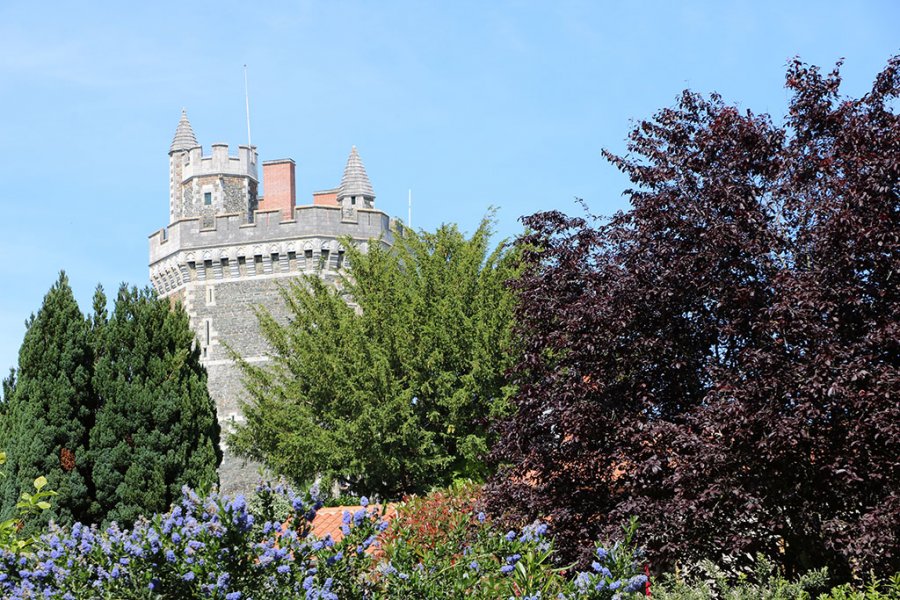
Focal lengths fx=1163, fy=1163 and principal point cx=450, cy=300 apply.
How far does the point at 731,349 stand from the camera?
13375 millimetres

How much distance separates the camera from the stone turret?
43.5 m

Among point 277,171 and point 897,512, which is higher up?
point 277,171

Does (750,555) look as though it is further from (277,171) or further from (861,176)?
(277,171)

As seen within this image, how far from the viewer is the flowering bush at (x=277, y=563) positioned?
→ 311 inches

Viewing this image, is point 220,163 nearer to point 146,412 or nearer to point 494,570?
point 146,412

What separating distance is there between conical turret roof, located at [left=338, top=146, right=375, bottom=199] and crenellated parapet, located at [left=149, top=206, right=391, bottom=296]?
1.28 m

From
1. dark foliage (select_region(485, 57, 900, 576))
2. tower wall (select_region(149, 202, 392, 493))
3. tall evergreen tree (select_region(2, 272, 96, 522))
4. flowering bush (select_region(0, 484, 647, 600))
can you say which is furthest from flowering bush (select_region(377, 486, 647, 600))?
tower wall (select_region(149, 202, 392, 493))

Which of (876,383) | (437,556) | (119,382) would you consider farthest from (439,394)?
(437,556)

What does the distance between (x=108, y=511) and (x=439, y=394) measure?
313 inches

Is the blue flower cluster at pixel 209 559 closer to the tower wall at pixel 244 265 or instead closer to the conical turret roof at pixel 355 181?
the tower wall at pixel 244 265

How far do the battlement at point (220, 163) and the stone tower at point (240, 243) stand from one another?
4cm

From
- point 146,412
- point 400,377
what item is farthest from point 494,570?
point 400,377

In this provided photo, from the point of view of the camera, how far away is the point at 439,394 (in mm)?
27453

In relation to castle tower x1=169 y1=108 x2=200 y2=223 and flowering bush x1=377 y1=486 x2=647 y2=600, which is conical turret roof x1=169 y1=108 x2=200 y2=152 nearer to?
castle tower x1=169 y1=108 x2=200 y2=223
